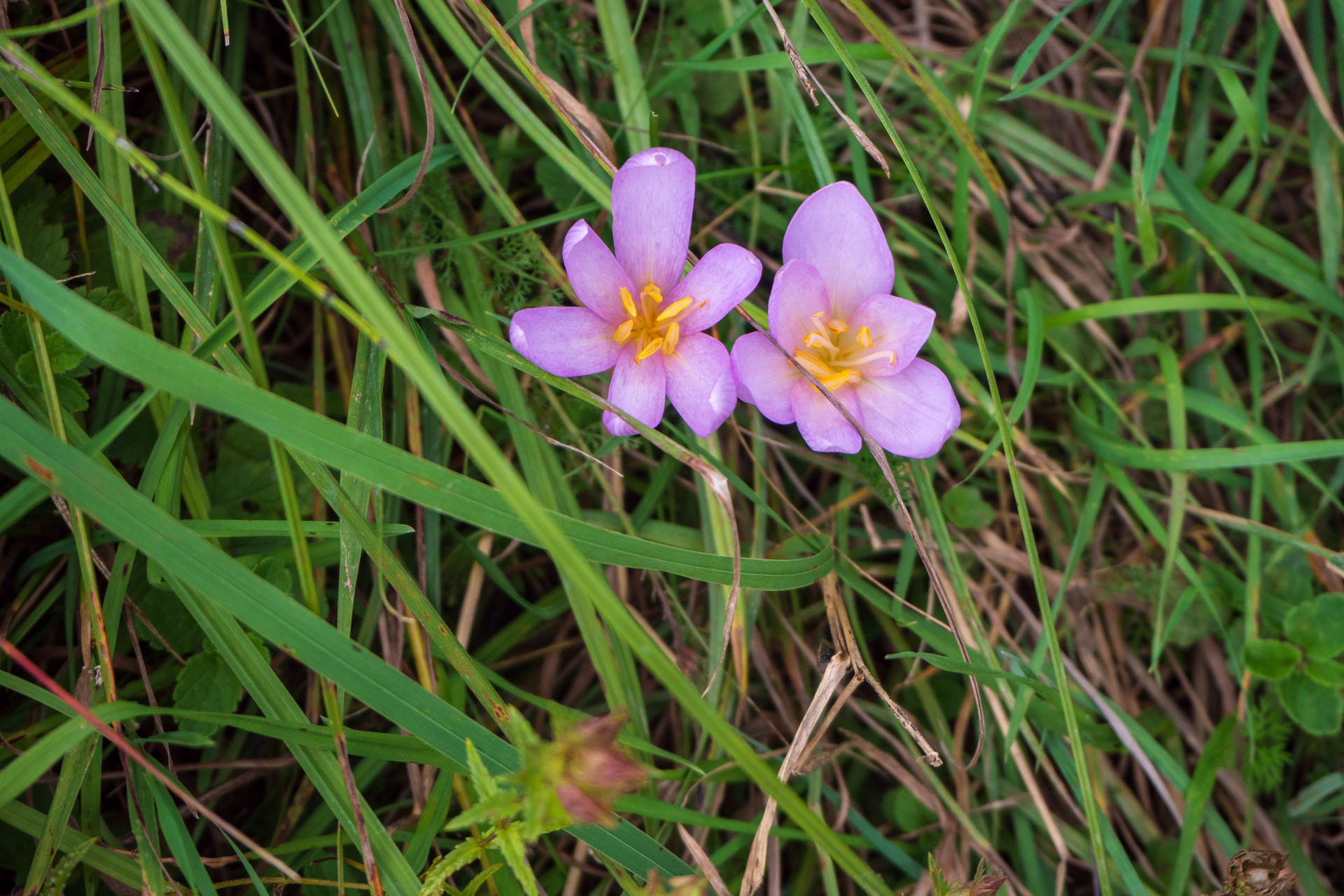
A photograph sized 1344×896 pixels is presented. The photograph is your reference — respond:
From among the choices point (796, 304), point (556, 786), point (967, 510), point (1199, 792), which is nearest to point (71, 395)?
point (556, 786)

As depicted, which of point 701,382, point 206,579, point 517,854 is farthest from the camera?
point 701,382

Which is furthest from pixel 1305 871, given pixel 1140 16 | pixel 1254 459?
pixel 1140 16

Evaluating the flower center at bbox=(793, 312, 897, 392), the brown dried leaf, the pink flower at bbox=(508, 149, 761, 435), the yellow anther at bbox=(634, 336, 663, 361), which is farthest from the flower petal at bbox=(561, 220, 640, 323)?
the brown dried leaf

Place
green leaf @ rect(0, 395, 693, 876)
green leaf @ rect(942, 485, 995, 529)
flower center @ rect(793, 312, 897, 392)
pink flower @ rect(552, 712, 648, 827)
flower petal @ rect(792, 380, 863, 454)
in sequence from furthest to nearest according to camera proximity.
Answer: green leaf @ rect(942, 485, 995, 529)
flower center @ rect(793, 312, 897, 392)
flower petal @ rect(792, 380, 863, 454)
green leaf @ rect(0, 395, 693, 876)
pink flower @ rect(552, 712, 648, 827)

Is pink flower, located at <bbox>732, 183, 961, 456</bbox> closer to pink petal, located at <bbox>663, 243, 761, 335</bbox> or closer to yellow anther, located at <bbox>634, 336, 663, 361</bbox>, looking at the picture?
pink petal, located at <bbox>663, 243, 761, 335</bbox>

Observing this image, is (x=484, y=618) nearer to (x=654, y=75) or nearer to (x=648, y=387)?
(x=648, y=387)

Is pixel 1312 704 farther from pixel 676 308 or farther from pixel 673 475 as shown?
pixel 676 308

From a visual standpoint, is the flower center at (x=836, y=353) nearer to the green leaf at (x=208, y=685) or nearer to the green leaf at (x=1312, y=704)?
the green leaf at (x=208, y=685)
